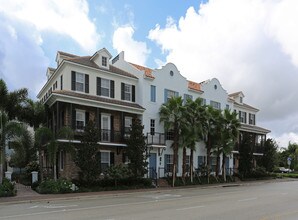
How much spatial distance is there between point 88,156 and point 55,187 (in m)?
3.16

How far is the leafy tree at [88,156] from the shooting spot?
79.6 feet

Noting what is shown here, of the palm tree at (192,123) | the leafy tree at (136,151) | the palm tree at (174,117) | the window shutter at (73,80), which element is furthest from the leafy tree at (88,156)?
the palm tree at (192,123)

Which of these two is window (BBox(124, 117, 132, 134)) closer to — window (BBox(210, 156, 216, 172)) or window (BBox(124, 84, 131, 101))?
window (BBox(124, 84, 131, 101))

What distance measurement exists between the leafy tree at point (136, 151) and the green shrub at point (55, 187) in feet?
18.1

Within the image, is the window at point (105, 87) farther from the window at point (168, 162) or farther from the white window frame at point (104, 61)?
the window at point (168, 162)

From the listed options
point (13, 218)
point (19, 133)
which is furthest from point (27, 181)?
point (13, 218)

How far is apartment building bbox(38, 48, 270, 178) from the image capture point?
2723 cm

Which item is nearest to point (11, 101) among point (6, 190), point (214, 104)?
point (6, 190)

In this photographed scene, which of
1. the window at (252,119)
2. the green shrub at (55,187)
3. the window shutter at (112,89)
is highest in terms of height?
the window shutter at (112,89)

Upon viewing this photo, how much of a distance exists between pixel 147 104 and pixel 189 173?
8247 millimetres

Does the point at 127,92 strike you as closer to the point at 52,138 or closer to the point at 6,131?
the point at 52,138

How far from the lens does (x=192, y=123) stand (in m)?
31.5

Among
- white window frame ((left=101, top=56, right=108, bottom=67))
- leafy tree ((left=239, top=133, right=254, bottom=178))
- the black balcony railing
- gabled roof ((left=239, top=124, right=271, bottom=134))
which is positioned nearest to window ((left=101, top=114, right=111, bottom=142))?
the black balcony railing

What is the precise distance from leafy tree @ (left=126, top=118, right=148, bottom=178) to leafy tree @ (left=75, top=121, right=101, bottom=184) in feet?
10.4
